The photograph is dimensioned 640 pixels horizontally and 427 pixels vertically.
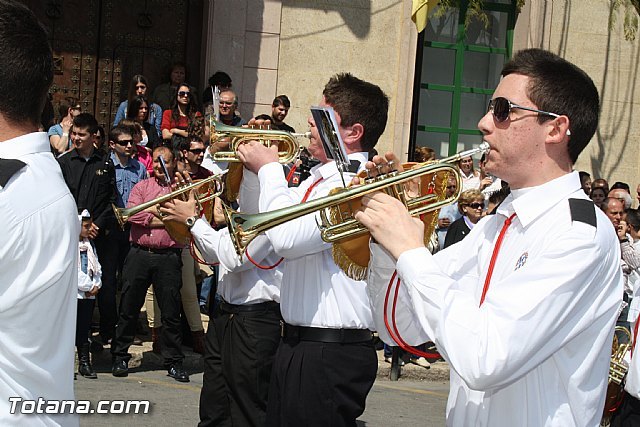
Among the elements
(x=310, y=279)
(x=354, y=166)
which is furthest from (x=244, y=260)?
(x=354, y=166)

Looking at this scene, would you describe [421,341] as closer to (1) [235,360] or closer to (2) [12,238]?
(2) [12,238]

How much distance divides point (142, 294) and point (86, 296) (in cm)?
57

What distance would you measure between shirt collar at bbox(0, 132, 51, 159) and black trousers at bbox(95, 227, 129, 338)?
658 cm

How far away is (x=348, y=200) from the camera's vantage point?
3.42 metres

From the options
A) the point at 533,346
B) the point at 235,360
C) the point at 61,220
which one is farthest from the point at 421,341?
the point at 235,360

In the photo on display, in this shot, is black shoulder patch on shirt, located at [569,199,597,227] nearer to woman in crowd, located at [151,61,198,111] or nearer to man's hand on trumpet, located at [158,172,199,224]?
man's hand on trumpet, located at [158,172,199,224]

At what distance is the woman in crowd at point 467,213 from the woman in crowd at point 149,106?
330 cm

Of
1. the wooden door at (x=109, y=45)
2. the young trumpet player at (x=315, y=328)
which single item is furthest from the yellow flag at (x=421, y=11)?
the young trumpet player at (x=315, y=328)

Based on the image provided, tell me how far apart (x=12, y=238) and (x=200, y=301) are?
8024mm

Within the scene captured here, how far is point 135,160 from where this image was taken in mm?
9938

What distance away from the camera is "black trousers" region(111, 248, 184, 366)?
9.02 m

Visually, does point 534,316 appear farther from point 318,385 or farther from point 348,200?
point 318,385

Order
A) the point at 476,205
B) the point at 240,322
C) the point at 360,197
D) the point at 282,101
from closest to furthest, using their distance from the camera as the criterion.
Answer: the point at 360,197, the point at 240,322, the point at 476,205, the point at 282,101

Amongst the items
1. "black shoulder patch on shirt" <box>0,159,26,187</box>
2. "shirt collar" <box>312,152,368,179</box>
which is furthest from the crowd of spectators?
"black shoulder patch on shirt" <box>0,159,26,187</box>
